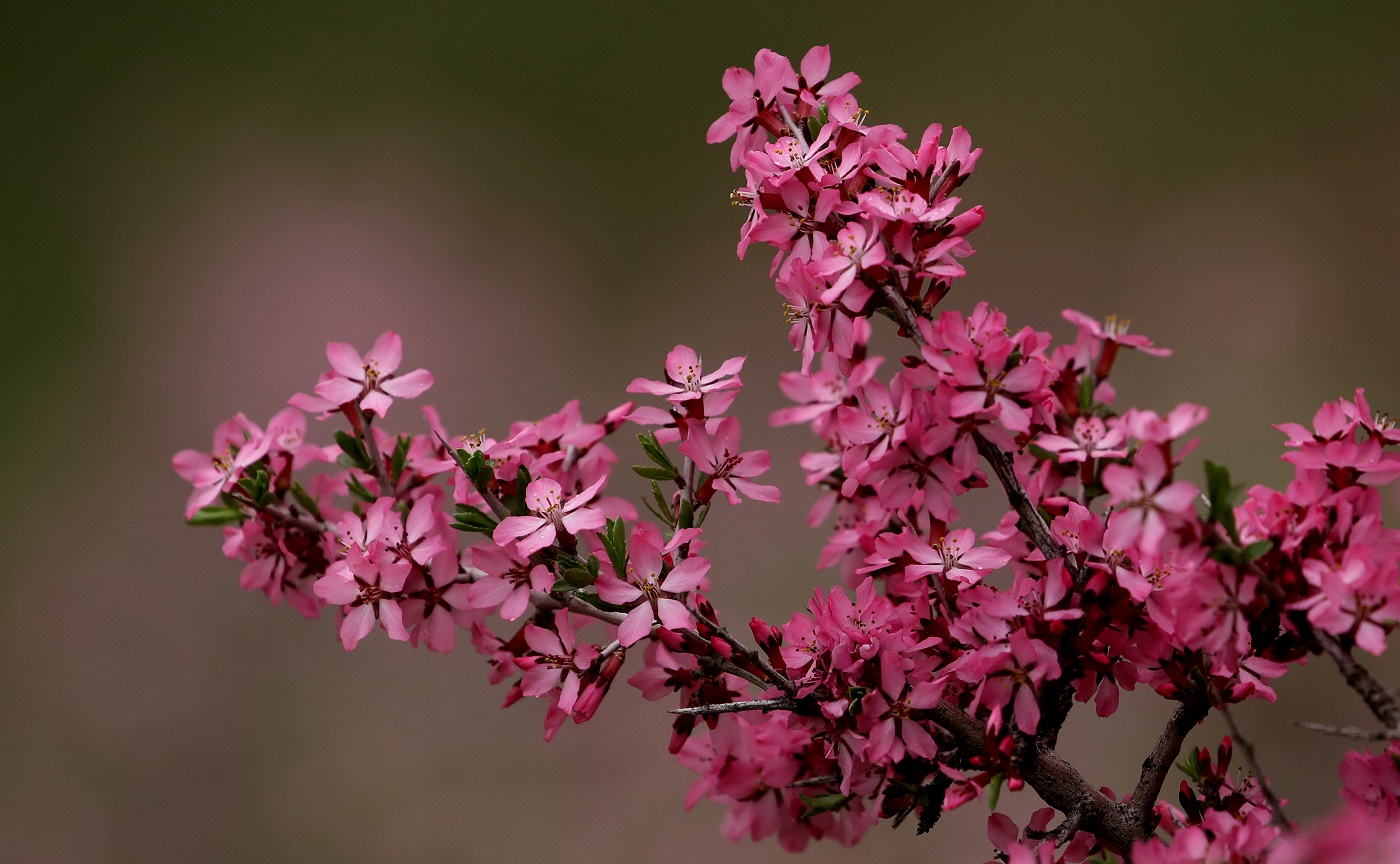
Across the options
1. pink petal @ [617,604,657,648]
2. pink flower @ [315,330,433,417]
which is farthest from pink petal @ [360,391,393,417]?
pink petal @ [617,604,657,648]

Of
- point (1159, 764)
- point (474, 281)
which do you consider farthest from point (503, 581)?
point (474, 281)

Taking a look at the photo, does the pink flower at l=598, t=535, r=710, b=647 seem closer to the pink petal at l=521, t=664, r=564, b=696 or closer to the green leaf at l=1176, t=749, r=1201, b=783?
the pink petal at l=521, t=664, r=564, b=696

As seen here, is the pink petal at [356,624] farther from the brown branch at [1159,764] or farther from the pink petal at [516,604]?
the brown branch at [1159,764]

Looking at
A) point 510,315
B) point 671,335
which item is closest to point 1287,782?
point 671,335

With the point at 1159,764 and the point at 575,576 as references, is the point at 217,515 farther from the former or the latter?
the point at 1159,764

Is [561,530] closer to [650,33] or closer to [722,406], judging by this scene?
[722,406]

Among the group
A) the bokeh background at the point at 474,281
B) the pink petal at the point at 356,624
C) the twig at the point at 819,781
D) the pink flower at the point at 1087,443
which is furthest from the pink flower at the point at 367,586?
the bokeh background at the point at 474,281

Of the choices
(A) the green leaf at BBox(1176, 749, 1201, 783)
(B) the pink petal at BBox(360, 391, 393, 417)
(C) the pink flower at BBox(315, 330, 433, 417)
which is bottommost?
(A) the green leaf at BBox(1176, 749, 1201, 783)
